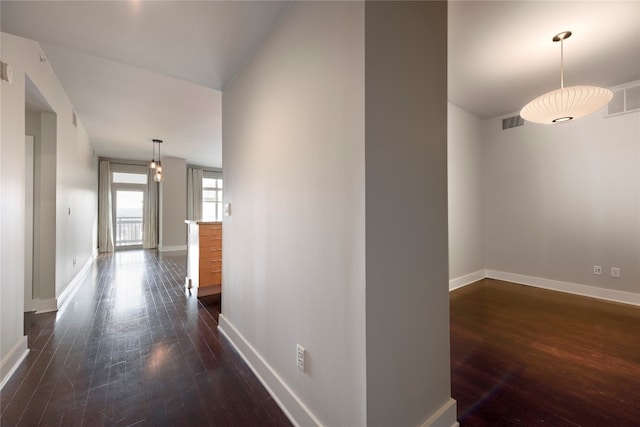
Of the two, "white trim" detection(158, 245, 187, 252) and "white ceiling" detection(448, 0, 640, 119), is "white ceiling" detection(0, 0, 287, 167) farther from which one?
"white trim" detection(158, 245, 187, 252)

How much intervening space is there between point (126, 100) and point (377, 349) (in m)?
Result: 4.50

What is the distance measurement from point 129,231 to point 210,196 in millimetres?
2607

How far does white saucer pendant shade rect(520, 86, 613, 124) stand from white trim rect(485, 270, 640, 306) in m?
2.53

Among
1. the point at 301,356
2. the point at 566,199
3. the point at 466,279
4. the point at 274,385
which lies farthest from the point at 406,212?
the point at 566,199

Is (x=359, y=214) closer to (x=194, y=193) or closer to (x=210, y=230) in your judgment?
(x=210, y=230)

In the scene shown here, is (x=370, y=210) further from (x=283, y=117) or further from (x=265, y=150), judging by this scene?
(x=265, y=150)

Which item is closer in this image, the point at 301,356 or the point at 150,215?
the point at 301,356

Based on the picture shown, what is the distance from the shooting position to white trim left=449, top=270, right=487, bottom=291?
384 centimetres

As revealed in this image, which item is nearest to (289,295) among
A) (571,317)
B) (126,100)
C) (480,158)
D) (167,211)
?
(571,317)

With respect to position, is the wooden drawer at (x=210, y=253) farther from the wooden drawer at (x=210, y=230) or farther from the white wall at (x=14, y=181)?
the white wall at (x=14, y=181)

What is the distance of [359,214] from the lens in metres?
1.06

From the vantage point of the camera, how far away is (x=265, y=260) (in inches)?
70.9

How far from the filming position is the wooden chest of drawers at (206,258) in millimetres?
3537

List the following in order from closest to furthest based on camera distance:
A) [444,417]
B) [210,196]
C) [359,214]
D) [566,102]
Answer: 1. [359,214]
2. [444,417]
3. [566,102]
4. [210,196]
